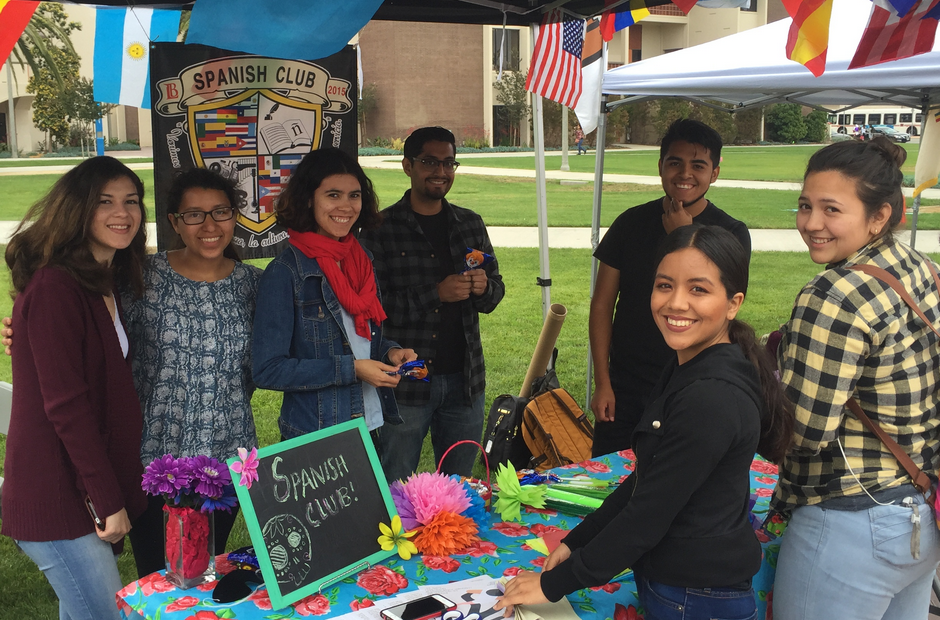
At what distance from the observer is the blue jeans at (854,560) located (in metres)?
1.72

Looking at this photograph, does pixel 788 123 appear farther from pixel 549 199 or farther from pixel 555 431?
pixel 555 431

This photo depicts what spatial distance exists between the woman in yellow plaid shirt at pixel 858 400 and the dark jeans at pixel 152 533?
1.56m

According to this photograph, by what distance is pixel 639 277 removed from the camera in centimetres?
309

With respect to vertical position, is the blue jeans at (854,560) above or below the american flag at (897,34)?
below

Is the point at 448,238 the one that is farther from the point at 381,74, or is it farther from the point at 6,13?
the point at 381,74

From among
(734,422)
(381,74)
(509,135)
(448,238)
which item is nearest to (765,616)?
(734,422)

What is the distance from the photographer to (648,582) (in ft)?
5.34

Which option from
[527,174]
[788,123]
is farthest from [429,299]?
[788,123]

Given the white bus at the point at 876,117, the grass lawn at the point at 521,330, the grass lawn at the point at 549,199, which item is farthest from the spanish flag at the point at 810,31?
the white bus at the point at 876,117

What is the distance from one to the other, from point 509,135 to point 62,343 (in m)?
41.6

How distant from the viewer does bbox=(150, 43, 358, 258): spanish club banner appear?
315 centimetres

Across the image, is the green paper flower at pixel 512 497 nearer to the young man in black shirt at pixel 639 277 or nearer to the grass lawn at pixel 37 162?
the young man in black shirt at pixel 639 277

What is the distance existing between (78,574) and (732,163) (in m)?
31.1

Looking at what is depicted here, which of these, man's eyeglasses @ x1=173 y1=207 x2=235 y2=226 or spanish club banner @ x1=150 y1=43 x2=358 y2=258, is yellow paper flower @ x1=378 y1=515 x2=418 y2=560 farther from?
spanish club banner @ x1=150 y1=43 x2=358 y2=258
